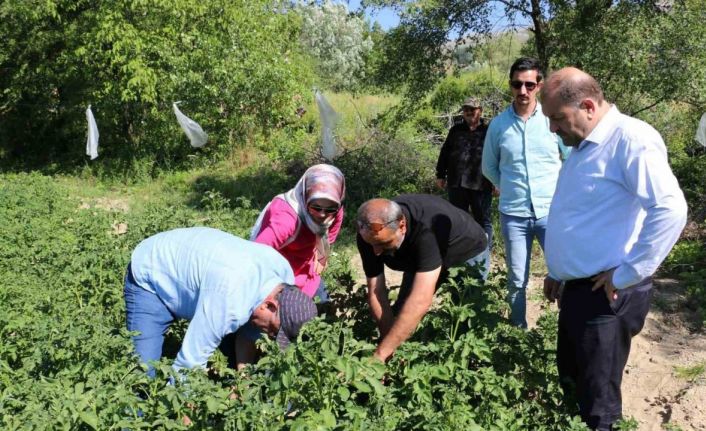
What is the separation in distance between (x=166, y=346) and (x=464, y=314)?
1.89 metres

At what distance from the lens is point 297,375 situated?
2359 millimetres

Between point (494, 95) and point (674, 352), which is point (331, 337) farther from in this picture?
point (494, 95)

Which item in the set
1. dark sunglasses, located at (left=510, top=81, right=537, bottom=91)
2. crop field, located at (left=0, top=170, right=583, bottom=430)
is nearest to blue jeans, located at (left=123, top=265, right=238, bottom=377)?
crop field, located at (left=0, top=170, right=583, bottom=430)

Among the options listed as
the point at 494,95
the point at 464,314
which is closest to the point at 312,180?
the point at 464,314

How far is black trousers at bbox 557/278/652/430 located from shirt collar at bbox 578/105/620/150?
56 centimetres

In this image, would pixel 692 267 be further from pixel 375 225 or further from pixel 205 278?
pixel 205 278

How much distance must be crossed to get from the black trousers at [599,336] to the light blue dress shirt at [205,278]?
1204mm

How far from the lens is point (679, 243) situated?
6.47 m

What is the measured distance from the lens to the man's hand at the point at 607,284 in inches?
99.0

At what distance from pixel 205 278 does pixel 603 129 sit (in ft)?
5.46

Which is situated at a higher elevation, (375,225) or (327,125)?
(327,125)

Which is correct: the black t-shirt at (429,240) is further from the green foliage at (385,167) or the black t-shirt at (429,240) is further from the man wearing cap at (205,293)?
the green foliage at (385,167)

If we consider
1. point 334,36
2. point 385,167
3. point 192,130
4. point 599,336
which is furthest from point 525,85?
point 334,36

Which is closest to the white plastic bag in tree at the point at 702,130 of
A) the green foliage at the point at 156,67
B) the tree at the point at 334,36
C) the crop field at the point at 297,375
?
the crop field at the point at 297,375
